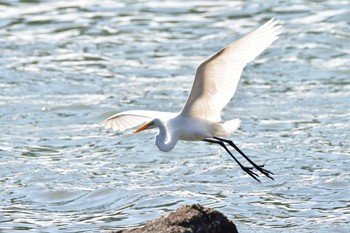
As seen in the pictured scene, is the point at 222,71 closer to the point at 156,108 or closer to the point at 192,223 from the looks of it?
the point at 192,223

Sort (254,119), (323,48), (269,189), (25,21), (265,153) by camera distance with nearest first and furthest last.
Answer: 1. (269,189)
2. (265,153)
3. (254,119)
4. (323,48)
5. (25,21)

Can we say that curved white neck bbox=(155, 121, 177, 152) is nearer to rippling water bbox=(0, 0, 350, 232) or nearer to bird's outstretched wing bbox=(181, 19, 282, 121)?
bird's outstretched wing bbox=(181, 19, 282, 121)

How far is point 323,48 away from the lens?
15039 millimetres

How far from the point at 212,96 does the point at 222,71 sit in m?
0.33

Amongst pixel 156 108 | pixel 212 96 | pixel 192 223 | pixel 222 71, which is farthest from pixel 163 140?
pixel 156 108

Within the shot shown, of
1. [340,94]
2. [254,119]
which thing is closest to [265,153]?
[254,119]

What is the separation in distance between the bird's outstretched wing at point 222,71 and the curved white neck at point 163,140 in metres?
0.35

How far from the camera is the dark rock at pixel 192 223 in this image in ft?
22.0

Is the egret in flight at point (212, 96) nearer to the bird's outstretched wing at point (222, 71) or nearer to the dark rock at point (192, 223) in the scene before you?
the bird's outstretched wing at point (222, 71)

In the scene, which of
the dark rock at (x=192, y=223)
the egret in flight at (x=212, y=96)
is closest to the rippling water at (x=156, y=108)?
the egret in flight at (x=212, y=96)

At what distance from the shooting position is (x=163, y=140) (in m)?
8.03

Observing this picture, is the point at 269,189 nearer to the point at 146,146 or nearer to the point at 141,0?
the point at 146,146

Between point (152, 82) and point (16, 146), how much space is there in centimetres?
293

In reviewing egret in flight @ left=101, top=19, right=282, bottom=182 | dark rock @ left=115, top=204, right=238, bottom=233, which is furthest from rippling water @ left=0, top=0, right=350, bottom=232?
dark rock @ left=115, top=204, right=238, bottom=233
